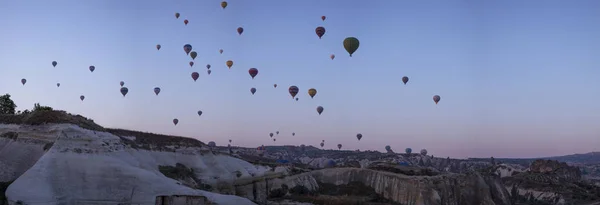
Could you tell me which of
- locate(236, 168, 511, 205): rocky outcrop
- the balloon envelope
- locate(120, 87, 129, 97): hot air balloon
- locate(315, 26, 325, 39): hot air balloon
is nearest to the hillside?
locate(236, 168, 511, 205): rocky outcrop

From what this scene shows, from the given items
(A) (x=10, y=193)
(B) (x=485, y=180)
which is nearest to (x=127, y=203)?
(A) (x=10, y=193)

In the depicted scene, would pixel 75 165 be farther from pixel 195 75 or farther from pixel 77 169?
pixel 195 75

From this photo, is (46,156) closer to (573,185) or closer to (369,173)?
(369,173)

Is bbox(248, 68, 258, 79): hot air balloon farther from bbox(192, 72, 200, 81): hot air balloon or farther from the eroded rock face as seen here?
the eroded rock face

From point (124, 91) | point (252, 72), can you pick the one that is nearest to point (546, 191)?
point (252, 72)

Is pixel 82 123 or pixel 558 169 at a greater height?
pixel 82 123
